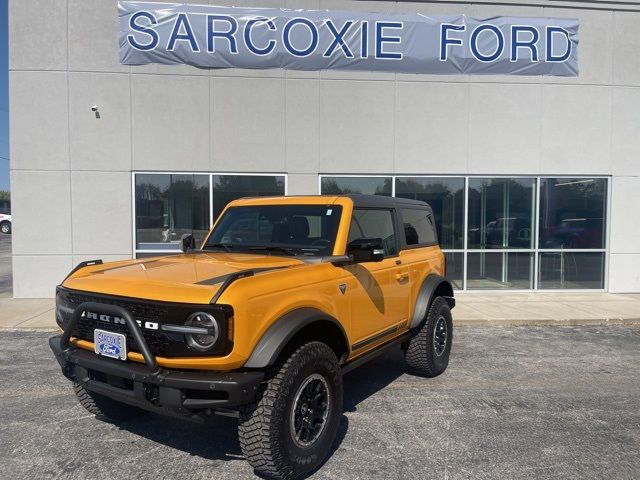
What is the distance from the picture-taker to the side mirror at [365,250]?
382cm

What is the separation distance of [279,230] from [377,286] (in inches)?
41.0

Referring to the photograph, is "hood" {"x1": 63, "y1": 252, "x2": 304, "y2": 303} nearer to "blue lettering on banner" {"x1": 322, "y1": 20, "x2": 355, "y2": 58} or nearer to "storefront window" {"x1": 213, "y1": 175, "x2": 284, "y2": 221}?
"storefront window" {"x1": 213, "y1": 175, "x2": 284, "y2": 221}

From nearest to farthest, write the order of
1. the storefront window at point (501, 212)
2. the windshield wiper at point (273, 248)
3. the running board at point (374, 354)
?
the running board at point (374, 354), the windshield wiper at point (273, 248), the storefront window at point (501, 212)

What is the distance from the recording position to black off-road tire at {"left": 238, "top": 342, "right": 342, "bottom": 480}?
2945 millimetres

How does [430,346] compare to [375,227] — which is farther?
[430,346]

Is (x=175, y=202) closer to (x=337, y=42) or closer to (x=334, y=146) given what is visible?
(x=334, y=146)

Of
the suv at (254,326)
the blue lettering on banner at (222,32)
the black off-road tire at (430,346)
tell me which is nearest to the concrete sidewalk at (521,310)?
the black off-road tire at (430,346)

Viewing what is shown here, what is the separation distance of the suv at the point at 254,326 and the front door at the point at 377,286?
2 cm

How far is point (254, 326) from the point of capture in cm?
295

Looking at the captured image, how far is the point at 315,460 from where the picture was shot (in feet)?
10.8

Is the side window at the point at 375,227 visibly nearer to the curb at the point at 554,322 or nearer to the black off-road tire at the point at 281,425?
the black off-road tire at the point at 281,425

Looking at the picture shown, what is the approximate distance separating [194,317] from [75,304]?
1.14 m

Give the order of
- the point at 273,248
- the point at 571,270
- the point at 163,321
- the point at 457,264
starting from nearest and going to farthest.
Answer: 1. the point at 163,321
2. the point at 273,248
3. the point at 457,264
4. the point at 571,270

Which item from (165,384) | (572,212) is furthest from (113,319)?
(572,212)
